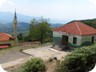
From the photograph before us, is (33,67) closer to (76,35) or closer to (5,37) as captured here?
(5,37)

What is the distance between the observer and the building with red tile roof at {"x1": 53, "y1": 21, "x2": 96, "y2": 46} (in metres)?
5.48

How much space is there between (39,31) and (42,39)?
0.38 m

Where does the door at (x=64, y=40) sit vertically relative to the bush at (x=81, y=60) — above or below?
below

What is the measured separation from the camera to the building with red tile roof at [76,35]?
18.0ft

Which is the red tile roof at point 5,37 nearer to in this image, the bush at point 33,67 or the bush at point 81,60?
the bush at point 33,67

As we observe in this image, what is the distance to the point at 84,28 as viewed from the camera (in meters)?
5.46

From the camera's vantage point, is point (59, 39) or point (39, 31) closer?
point (59, 39)

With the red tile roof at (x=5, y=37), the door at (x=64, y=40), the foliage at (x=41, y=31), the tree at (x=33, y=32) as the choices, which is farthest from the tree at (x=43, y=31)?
the red tile roof at (x=5, y=37)

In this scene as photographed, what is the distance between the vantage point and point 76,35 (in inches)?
235

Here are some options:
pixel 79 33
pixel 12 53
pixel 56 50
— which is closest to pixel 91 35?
pixel 79 33

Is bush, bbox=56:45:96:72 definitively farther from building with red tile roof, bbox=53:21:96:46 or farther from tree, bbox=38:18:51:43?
tree, bbox=38:18:51:43

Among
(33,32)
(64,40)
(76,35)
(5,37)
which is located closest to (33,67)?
(5,37)

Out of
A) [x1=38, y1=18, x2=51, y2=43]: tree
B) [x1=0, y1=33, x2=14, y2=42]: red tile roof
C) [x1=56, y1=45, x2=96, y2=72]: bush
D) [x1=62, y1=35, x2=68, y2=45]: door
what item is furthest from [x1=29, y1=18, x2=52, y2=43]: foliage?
[x1=56, y1=45, x2=96, y2=72]: bush

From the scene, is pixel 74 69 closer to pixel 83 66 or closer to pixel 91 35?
→ pixel 83 66
